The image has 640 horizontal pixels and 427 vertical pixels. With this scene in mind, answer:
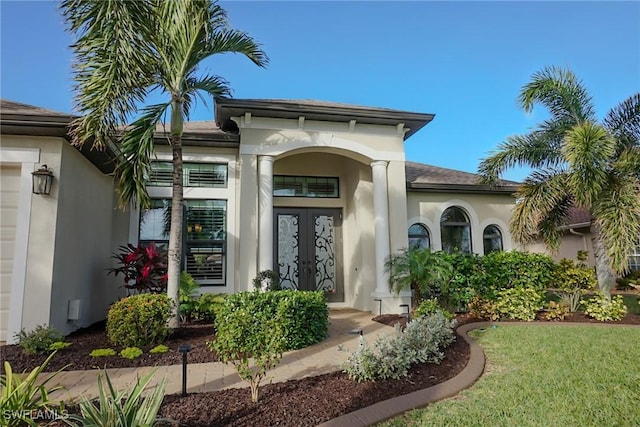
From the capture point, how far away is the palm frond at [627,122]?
29.6 feet

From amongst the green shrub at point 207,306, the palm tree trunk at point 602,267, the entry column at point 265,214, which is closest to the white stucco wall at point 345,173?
the entry column at point 265,214

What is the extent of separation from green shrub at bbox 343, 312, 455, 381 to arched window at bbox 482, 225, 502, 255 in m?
7.35

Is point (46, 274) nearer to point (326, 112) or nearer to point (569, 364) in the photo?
point (326, 112)

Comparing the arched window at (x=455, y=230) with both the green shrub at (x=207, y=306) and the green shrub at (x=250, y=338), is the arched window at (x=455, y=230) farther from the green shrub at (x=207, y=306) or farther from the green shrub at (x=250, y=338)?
the green shrub at (x=250, y=338)

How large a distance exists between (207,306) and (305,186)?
15.9 feet

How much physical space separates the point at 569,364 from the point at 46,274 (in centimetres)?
806

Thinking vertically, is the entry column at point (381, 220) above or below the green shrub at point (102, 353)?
above

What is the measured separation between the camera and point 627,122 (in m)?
9.12

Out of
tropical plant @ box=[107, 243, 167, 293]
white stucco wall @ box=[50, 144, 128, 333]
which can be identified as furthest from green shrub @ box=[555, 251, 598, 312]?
white stucco wall @ box=[50, 144, 128, 333]

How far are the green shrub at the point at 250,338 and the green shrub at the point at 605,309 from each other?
758cm

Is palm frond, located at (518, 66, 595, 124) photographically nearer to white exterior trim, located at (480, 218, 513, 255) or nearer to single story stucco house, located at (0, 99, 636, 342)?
single story stucco house, located at (0, 99, 636, 342)

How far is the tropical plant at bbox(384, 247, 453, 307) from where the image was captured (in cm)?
810

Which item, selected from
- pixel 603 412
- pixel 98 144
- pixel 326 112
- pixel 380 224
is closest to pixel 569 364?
pixel 603 412

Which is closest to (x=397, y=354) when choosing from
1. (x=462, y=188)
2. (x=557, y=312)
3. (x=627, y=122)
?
(x=557, y=312)
